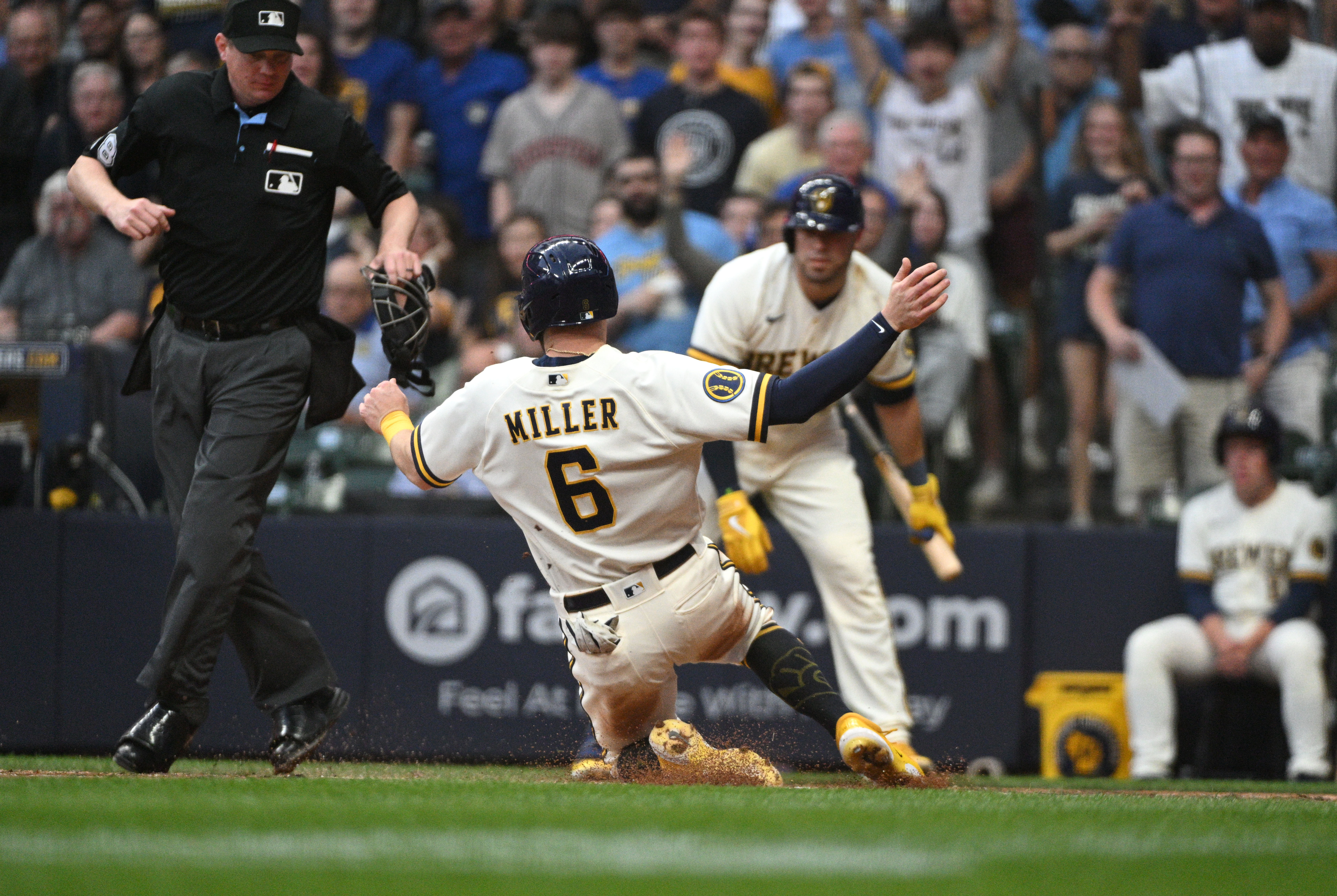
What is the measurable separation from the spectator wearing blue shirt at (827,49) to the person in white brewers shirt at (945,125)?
1.24ft

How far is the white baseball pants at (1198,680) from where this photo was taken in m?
7.68

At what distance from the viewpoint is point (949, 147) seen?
9.62m

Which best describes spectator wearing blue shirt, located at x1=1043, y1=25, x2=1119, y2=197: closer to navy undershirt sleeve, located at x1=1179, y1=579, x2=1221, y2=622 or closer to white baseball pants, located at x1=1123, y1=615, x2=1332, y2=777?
navy undershirt sleeve, located at x1=1179, y1=579, x2=1221, y2=622

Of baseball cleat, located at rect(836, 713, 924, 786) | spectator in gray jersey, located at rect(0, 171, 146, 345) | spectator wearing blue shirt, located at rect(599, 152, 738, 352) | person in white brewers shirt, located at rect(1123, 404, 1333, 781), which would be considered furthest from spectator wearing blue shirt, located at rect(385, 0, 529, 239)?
baseball cleat, located at rect(836, 713, 924, 786)

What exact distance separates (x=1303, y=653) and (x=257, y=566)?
5.06 m

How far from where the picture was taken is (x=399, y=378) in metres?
5.77

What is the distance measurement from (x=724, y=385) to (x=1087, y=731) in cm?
413

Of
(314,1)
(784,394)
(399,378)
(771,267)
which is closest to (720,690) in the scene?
(771,267)

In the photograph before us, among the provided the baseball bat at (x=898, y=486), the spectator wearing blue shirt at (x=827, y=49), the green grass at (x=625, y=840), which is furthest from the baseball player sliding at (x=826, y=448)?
the spectator wearing blue shirt at (x=827, y=49)

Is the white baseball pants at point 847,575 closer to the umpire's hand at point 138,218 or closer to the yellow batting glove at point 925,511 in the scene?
the yellow batting glove at point 925,511

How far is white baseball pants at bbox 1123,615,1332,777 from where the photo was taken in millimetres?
7684

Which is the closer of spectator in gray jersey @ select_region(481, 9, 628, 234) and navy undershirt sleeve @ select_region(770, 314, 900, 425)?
navy undershirt sleeve @ select_region(770, 314, 900, 425)

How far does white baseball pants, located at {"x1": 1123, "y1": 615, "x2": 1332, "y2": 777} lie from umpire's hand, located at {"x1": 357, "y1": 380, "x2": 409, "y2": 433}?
14.3 feet

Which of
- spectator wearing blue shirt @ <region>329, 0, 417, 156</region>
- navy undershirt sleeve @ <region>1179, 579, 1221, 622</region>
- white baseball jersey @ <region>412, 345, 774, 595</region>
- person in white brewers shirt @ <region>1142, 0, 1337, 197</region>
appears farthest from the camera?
spectator wearing blue shirt @ <region>329, 0, 417, 156</region>
